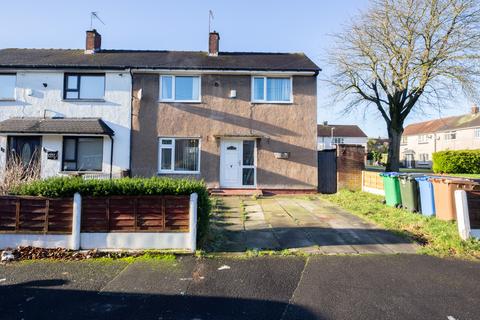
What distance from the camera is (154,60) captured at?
15578 mm

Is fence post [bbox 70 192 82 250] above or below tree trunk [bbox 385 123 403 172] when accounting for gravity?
below

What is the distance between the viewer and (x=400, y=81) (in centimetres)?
1797

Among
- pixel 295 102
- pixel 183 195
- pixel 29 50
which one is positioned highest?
pixel 29 50

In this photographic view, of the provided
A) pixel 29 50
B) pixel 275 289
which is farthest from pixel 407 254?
pixel 29 50

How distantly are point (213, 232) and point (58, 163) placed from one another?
394 inches

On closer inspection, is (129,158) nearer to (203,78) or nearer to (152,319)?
(203,78)

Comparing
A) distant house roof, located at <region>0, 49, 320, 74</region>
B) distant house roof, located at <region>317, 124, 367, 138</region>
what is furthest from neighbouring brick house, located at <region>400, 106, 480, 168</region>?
distant house roof, located at <region>0, 49, 320, 74</region>

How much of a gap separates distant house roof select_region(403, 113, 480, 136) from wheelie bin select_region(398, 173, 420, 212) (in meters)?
42.8

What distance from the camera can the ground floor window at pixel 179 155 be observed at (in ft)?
47.5

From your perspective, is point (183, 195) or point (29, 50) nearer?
point (183, 195)

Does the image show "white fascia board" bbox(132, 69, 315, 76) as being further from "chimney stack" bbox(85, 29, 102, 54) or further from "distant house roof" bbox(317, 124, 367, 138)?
"distant house roof" bbox(317, 124, 367, 138)

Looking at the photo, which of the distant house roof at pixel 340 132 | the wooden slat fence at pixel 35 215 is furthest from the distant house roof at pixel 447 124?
the wooden slat fence at pixel 35 215

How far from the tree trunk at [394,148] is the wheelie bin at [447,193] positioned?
10.5m

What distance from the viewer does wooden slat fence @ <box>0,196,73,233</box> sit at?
6.16 meters
